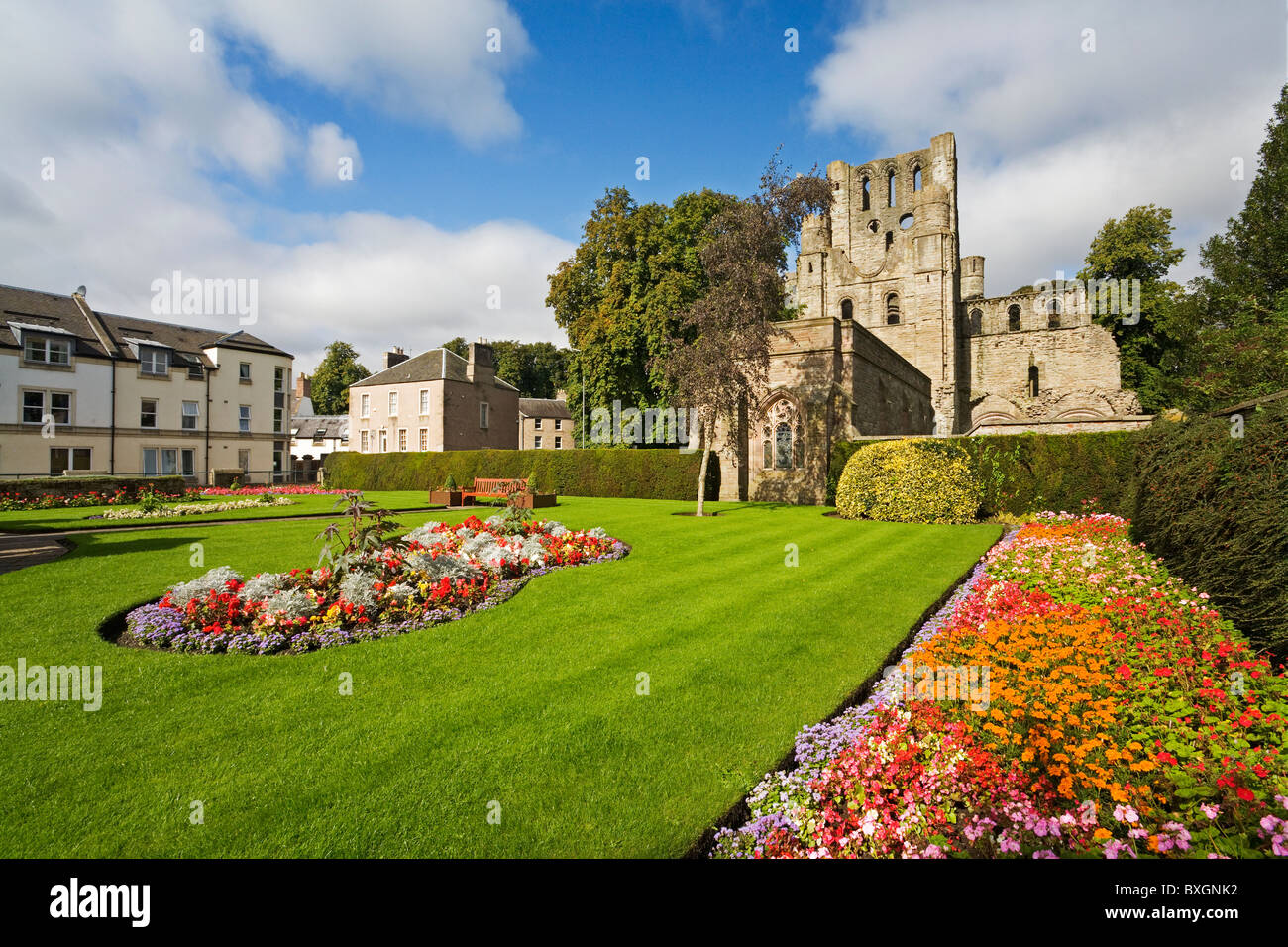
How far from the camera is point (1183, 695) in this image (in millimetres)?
4184

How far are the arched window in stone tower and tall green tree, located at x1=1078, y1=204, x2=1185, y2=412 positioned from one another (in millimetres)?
11390

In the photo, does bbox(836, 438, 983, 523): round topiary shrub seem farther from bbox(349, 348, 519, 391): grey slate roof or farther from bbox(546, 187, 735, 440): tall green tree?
bbox(349, 348, 519, 391): grey slate roof

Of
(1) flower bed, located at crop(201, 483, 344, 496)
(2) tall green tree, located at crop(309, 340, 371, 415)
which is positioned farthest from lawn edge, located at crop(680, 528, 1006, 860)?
(2) tall green tree, located at crop(309, 340, 371, 415)

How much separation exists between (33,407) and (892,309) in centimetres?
5127

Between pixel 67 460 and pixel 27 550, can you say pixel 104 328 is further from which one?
pixel 27 550

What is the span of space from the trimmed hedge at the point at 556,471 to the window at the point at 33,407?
1322 centimetres

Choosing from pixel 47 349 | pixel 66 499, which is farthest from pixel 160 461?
pixel 66 499

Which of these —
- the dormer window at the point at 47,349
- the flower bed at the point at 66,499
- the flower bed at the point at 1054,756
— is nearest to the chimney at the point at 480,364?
the dormer window at the point at 47,349

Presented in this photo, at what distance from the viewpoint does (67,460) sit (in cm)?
2997

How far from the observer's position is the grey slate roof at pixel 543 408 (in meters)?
63.3

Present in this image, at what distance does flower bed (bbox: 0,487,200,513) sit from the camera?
774 inches

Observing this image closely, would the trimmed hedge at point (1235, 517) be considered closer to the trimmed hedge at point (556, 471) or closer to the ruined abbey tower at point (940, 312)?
the trimmed hedge at point (556, 471)
